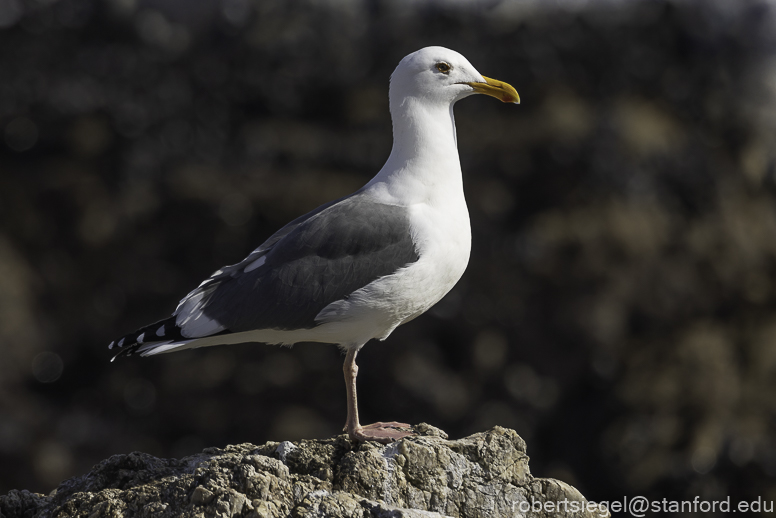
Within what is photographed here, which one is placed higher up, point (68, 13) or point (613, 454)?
point (68, 13)

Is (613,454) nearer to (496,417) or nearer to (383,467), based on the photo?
(496,417)

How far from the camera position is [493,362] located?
12.0 meters

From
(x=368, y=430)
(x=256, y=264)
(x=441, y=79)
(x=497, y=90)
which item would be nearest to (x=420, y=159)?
(x=441, y=79)

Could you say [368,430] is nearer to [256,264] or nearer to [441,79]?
[256,264]

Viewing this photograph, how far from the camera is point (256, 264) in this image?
4934 mm

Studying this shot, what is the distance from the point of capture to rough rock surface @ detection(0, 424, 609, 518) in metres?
3.50

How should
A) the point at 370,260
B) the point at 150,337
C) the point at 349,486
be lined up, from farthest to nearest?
1. the point at 150,337
2. the point at 370,260
3. the point at 349,486

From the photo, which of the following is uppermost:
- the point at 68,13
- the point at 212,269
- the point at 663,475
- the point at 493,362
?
the point at 68,13

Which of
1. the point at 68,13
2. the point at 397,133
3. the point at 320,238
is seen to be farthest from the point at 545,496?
the point at 68,13

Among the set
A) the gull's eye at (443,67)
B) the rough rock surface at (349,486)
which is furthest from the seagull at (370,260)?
the rough rock surface at (349,486)

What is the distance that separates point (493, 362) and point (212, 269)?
4.88 metres

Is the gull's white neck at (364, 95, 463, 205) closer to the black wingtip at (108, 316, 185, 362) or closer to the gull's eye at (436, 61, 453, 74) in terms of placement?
the gull's eye at (436, 61, 453, 74)

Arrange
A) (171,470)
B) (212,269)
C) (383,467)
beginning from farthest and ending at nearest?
(212,269)
(171,470)
(383,467)

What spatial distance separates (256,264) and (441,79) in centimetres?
169
